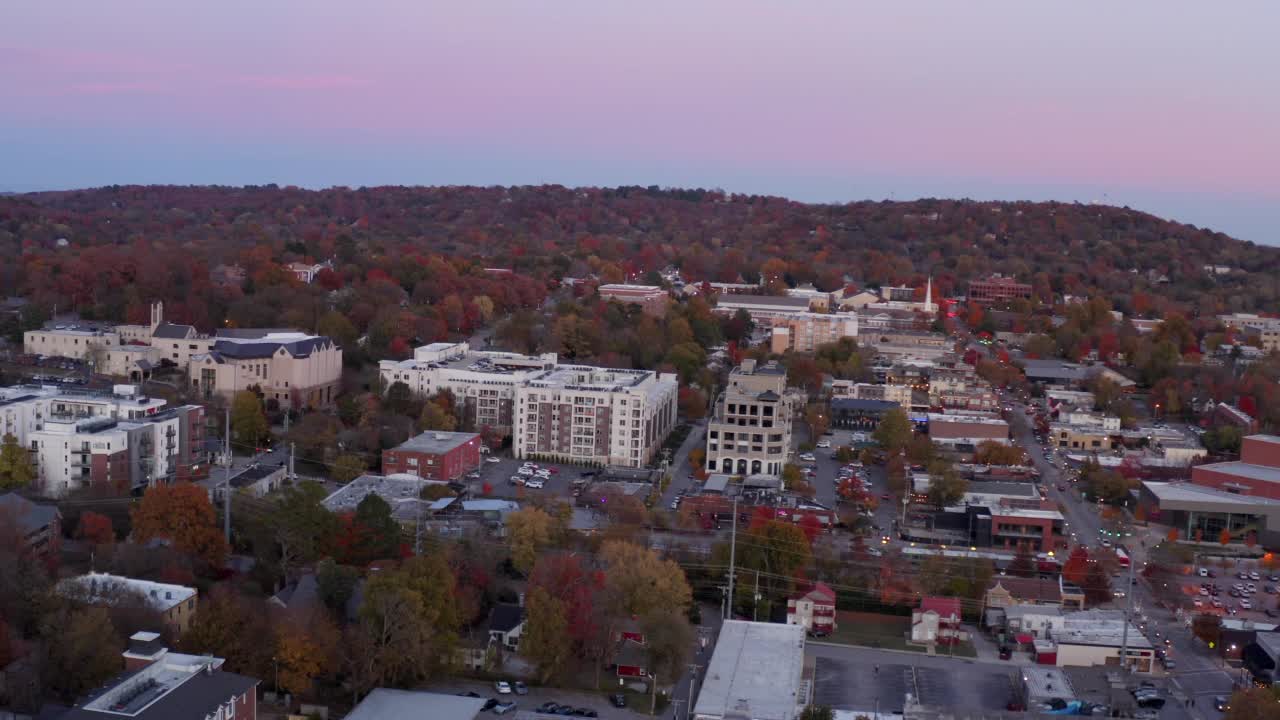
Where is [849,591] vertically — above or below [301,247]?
below

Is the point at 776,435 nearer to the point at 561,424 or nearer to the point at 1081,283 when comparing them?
the point at 561,424

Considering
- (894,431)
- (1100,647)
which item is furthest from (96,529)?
(894,431)

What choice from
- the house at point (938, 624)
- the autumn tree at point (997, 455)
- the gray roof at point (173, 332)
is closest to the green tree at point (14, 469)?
the gray roof at point (173, 332)

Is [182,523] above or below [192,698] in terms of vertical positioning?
above

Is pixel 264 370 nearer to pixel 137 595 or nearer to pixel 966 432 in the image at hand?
pixel 137 595

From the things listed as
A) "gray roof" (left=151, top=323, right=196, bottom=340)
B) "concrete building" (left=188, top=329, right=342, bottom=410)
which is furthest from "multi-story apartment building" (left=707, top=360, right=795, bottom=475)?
"gray roof" (left=151, top=323, right=196, bottom=340)

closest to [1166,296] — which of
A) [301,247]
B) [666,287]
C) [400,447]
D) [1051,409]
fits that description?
[666,287]

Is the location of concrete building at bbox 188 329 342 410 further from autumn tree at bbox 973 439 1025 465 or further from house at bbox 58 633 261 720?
house at bbox 58 633 261 720
